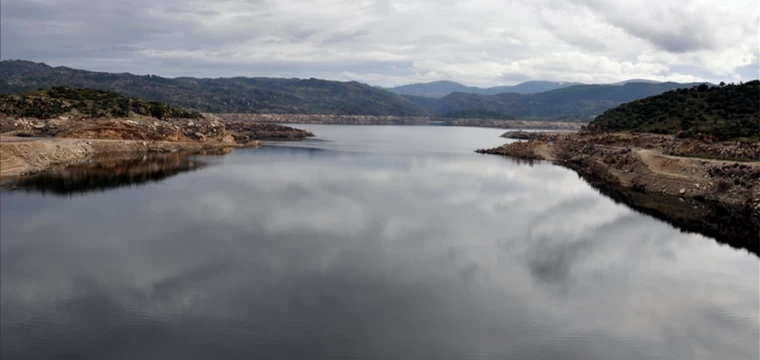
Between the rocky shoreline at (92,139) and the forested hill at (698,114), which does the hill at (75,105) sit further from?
the forested hill at (698,114)

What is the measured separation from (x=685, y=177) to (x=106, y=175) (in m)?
45.1

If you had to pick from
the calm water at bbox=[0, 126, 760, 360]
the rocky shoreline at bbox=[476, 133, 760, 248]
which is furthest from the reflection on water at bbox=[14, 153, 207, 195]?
the rocky shoreline at bbox=[476, 133, 760, 248]

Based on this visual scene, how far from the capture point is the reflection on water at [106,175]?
34875 millimetres

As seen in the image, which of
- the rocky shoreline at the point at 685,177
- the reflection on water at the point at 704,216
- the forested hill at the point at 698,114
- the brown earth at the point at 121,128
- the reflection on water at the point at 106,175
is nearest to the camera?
the reflection on water at the point at 704,216

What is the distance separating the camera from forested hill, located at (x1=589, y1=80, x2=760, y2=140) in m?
53.4

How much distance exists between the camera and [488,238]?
2523 cm

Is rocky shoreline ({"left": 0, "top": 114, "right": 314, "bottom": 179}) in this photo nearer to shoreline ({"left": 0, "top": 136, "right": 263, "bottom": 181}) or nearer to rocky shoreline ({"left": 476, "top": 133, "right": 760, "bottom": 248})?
shoreline ({"left": 0, "top": 136, "right": 263, "bottom": 181})

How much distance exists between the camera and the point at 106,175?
41656 millimetres

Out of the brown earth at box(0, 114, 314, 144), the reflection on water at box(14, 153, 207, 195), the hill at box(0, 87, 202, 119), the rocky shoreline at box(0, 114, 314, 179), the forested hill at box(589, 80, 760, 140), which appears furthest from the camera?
the hill at box(0, 87, 202, 119)

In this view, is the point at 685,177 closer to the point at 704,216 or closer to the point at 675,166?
the point at 675,166

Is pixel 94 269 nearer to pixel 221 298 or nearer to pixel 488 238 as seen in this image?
pixel 221 298

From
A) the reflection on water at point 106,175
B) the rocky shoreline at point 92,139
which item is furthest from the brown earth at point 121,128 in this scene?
the reflection on water at point 106,175

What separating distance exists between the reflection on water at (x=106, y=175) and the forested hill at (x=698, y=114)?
50.3 m

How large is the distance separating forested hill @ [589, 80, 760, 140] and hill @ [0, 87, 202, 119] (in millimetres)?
62997
